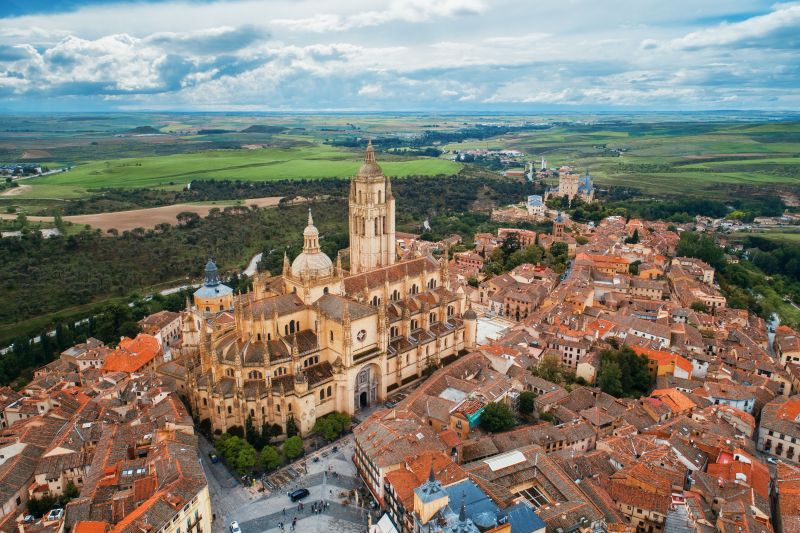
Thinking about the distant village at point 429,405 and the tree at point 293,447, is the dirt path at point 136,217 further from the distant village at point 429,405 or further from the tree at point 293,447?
the tree at point 293,447

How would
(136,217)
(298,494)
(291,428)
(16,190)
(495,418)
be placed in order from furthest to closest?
1. (16,190)
2. (136,217)
3. (291,428)
4. (495,418)
5. (298,494)

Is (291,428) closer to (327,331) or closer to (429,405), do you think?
(327,331)

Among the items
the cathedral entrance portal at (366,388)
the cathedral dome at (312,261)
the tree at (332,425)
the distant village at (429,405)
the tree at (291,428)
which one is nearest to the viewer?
the distant village at (429,405)

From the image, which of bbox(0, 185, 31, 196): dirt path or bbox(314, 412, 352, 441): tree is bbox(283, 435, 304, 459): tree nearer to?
bbox(314, 412, 352, 441): tree

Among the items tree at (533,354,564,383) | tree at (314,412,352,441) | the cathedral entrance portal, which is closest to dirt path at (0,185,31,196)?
the cathedral entrance portal

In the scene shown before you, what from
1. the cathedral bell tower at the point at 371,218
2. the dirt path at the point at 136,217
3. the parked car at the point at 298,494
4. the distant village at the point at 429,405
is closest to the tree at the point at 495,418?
the distant village at the point at 429,405

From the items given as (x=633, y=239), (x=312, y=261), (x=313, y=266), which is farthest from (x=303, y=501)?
(x=633, y=239)
